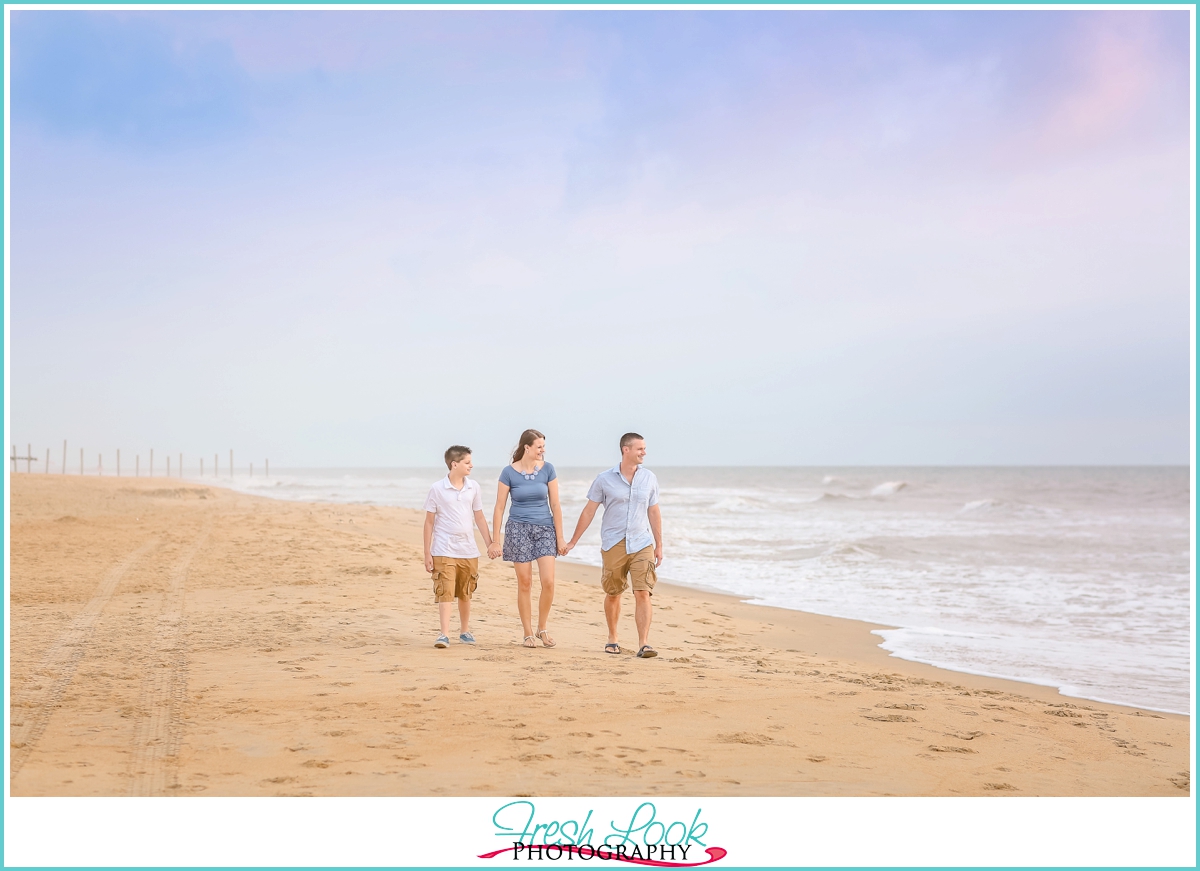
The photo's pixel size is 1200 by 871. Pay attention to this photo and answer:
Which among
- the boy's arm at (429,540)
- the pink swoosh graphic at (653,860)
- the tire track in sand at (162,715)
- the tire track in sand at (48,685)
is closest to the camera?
the pink swoosh graphic at (653,860)

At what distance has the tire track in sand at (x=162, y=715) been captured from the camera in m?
3.98

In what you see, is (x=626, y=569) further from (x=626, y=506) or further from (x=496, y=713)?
(x=496, y=713)

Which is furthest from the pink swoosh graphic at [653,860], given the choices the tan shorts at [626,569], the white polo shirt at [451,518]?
the white polo shirt at [451,518]

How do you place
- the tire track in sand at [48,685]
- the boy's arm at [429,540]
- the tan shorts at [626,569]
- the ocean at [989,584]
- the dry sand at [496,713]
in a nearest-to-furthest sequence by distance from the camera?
1. the dry sand at [496,713]
2. the tire track in sand at [48,685]
3. the tan shorts at [626,569]
4. the boy's arm at [429,540]
5. the ocean at [989,584]

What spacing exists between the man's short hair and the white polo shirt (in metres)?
1.27

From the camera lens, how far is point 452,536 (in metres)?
7.07

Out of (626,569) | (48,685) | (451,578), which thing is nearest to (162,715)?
(48,685)

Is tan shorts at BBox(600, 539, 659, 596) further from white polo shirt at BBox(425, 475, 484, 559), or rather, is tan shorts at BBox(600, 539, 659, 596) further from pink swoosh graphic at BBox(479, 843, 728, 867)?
pink swoosh graphic at BBox(479, 843, 728, 867)

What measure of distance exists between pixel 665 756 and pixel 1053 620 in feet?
26.9

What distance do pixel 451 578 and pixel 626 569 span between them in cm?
144

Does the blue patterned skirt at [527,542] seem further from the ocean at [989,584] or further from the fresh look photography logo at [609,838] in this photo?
the ocean at [989,584]

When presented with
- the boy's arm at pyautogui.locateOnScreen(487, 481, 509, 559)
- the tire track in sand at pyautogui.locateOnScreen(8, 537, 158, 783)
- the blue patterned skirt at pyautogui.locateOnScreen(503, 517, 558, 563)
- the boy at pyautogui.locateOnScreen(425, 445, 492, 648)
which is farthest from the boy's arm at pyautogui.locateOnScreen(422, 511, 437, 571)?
the tire track in sand at pyautogui.locateOnScreen(8, 537, 158, 783)

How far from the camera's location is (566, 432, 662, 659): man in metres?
6.75

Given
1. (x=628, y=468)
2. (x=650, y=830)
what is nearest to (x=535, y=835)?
(x=650, y=830)
